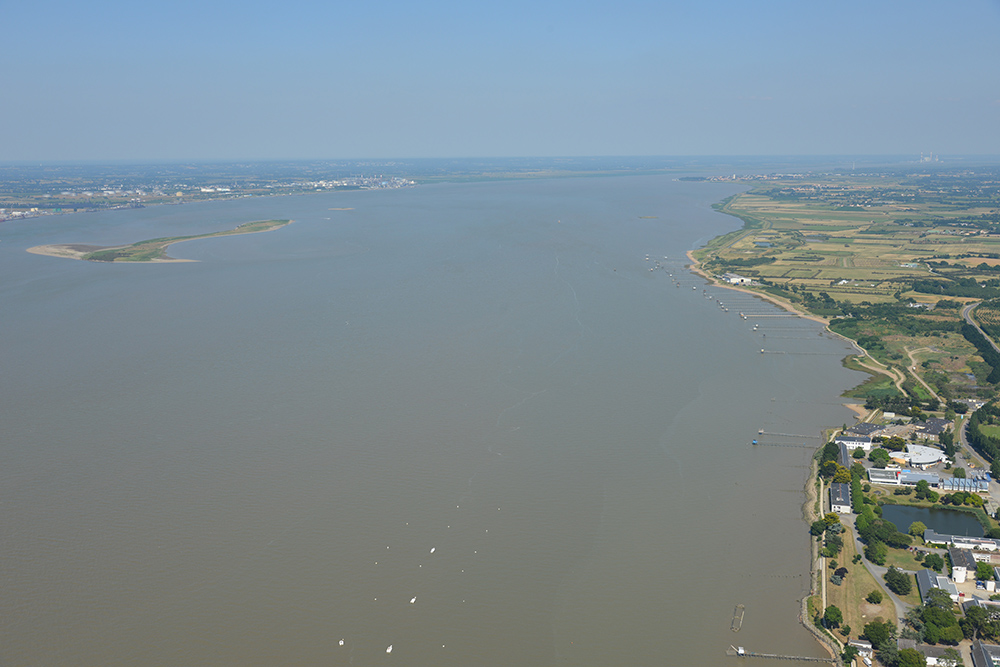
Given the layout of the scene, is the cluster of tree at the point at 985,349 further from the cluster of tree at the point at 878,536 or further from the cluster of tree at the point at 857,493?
the cluster of tree at the point at 878,536

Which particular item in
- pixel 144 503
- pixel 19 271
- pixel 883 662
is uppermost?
pixel 19 271

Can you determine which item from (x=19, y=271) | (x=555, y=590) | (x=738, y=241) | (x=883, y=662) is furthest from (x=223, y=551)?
(x=738, y=241)

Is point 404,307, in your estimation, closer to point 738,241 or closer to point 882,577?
point 882,577

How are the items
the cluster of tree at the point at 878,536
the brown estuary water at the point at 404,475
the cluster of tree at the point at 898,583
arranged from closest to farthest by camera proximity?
the brown estuary water at the point at 404,475 → the cluster of tree at the point at 898,583 → the cluster of tree at the point at 878,536

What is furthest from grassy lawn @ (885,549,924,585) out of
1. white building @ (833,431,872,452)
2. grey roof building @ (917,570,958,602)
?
white building @ (833,431,872,452)

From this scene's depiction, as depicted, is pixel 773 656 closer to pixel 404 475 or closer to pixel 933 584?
pixel 933 584

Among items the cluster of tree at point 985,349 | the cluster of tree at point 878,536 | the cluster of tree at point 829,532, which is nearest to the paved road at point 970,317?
the cluster of tree at point 985,349

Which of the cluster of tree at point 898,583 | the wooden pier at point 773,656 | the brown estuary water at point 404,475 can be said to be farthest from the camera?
the cluster of tree at point 898,583
